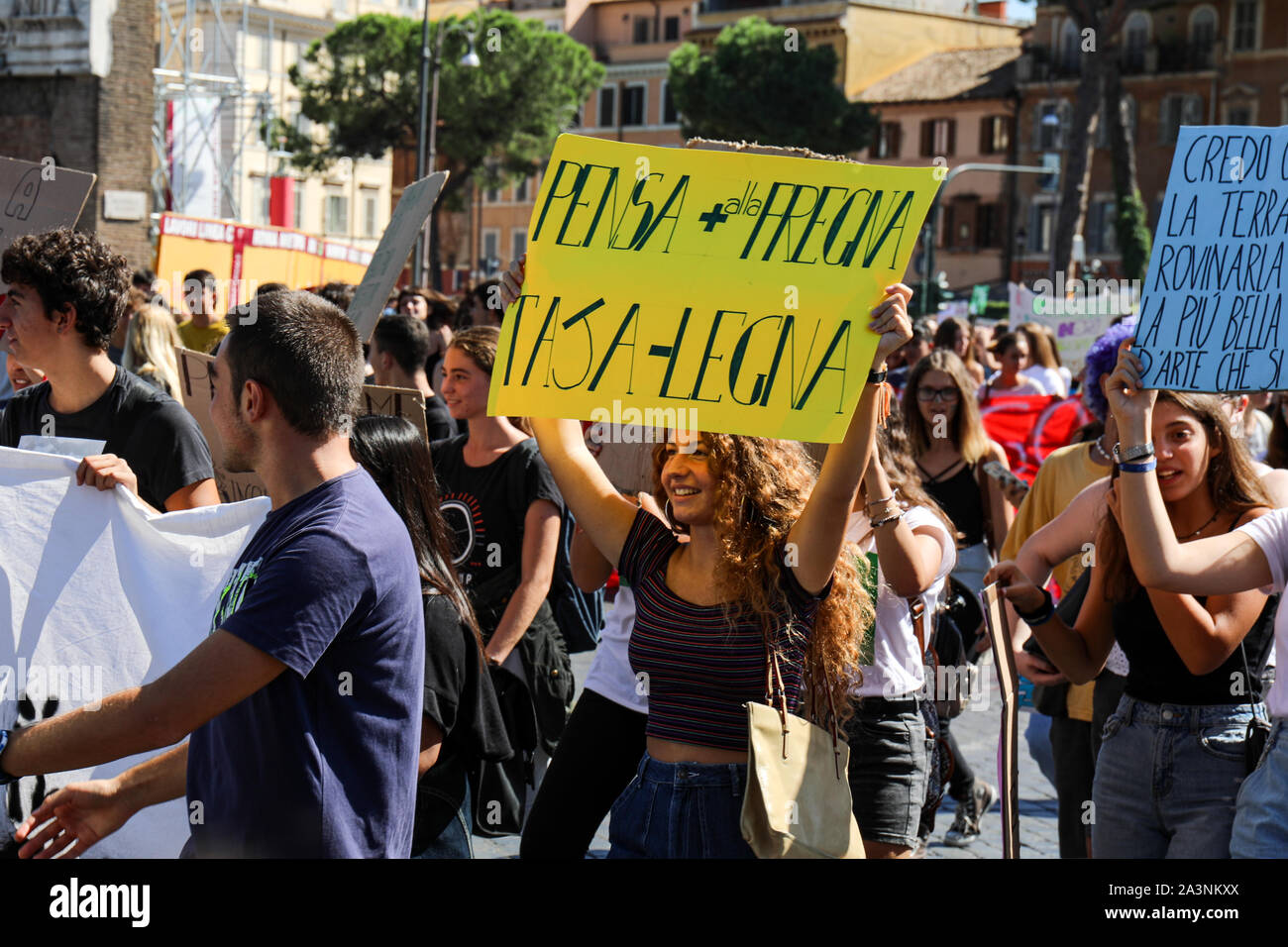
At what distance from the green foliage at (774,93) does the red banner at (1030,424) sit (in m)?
50.3

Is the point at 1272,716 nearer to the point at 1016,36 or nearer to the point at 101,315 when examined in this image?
the point at 101,315

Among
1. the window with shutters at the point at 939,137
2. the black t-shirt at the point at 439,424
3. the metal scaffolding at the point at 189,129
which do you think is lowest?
the black t-shirt at the point at 439,424

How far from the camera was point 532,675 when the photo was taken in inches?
202

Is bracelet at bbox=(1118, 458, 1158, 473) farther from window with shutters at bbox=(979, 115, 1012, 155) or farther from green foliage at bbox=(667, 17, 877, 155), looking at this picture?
window with shutters at bbox=(979, 115, 1012, 155)

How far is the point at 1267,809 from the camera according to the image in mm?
3203

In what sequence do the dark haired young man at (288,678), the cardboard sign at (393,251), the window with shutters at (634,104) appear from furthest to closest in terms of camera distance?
the window with shutters at (634,104)
the cardboard sign at (393,251)
the dark haired young man at (288,678)

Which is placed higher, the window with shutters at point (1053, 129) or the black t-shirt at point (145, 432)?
the window with shutters at point (1053, 129)

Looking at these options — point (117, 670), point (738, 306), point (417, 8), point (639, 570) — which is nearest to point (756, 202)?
point (738, 306)

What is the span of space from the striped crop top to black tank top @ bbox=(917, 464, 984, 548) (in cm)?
340

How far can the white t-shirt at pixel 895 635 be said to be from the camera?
4.27 metres

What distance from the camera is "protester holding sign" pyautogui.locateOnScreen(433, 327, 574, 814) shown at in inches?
199

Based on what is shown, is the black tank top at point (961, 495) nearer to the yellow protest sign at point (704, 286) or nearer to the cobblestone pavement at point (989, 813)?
the cobblestone pavement at point (989, 813)

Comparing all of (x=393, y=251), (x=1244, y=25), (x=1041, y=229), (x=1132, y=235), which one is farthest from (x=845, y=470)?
(x=1041, y=229)

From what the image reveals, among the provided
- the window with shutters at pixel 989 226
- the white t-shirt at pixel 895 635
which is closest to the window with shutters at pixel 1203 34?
the window with shutters at pixel 989 226
